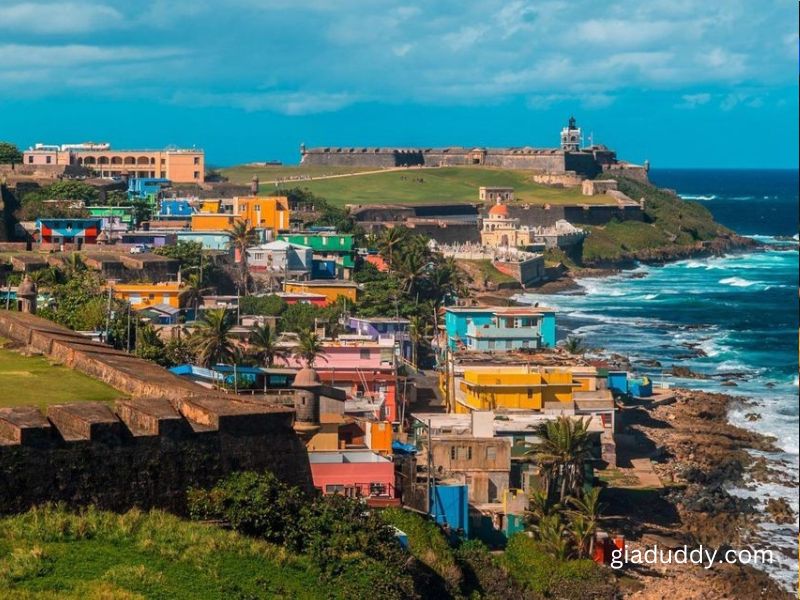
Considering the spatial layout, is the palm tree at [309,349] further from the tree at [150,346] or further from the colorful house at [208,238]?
the colorful house at [208,238]

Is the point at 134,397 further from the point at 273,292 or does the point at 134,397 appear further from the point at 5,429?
the point at 273,292

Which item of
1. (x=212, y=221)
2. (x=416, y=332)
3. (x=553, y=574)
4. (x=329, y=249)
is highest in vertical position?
(x=212, y=221)

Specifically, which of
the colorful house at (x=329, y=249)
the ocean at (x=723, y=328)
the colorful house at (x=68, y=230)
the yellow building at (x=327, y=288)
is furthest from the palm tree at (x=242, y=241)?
the ocean at (x=723, y=328)

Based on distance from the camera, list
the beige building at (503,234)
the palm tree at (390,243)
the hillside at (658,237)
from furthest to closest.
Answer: the hillside at (658,237) → the beige building at (503,234) → the palm tree at (390,243)

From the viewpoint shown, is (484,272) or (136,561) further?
(484,272)

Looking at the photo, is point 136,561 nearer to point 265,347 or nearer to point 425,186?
point 265,347

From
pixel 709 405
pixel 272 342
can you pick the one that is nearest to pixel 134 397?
pixel 272 342

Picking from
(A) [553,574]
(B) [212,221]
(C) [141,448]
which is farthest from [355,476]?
(B) [212,221]
